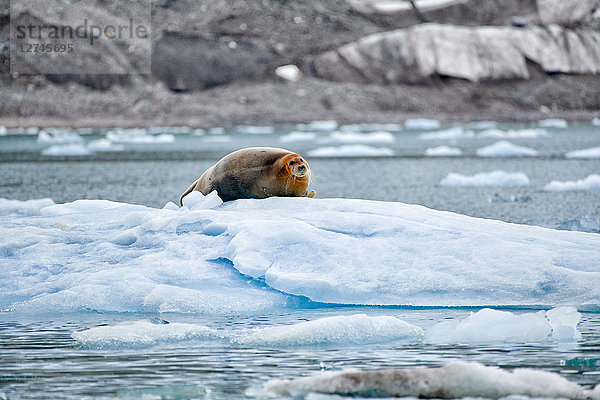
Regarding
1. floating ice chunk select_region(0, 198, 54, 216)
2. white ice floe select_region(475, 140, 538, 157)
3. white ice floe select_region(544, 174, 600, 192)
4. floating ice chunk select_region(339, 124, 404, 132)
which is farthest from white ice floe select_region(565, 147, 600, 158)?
floating ice chunk select_region(339, 124, 404, 132)

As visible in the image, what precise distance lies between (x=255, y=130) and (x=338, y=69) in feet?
39.1

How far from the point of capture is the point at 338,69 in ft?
167

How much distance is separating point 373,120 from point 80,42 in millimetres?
15608

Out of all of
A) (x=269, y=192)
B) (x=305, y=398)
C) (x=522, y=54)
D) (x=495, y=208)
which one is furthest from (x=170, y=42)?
(x=305, y=398)

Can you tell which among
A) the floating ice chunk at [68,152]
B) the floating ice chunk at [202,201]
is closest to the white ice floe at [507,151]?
the floating ice chunk at [68,152]

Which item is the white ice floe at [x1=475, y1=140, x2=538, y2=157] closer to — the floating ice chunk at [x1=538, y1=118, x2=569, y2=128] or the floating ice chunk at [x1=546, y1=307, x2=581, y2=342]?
the floating ice chunk at [x1=546, y1=307, x2=581, y2=342]

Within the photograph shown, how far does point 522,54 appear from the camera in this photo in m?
53.0

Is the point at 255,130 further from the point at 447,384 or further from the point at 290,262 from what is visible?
the point at 447,384

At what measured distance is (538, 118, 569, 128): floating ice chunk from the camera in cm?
4163

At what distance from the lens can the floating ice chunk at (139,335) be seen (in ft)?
14.8

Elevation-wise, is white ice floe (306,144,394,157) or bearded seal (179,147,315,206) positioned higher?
white ice floe (306,144,394,157)

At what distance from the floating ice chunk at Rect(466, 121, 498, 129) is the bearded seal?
36.7m

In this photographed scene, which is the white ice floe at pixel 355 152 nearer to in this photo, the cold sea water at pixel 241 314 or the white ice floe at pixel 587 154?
the white ice floe at pixel 587 154

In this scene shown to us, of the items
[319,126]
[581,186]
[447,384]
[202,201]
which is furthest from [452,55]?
[447,384]
